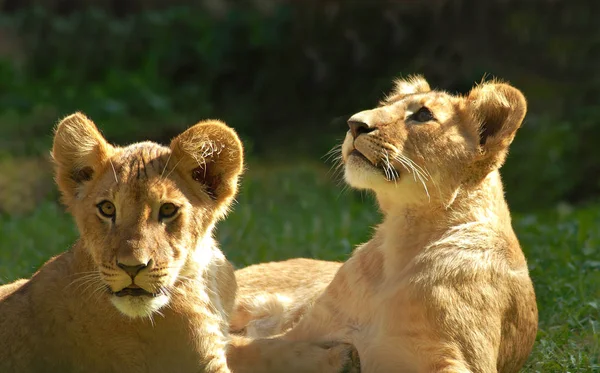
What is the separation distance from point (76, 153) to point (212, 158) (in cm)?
62

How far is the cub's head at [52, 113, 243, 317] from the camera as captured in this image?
14.6ft

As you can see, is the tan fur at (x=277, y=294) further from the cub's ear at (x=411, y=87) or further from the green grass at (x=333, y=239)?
the cub's ear at (x=411, y=87)

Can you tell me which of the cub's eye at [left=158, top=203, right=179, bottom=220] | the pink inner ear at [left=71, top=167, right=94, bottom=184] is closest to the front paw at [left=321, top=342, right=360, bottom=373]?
the cub's eye at [left=158, top=203, right=179, bottom=220]

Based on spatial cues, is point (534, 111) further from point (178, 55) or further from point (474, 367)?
point (474, 367)

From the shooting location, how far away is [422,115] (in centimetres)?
537

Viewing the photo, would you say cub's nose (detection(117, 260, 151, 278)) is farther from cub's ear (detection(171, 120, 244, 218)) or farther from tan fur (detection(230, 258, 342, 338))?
tan fur (detection(230, 258, 342, 338))

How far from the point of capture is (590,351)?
566 cm

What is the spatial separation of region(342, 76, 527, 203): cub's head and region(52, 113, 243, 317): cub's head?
644 mm

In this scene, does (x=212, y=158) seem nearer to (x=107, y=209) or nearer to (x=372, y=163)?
(x=107, y=209)

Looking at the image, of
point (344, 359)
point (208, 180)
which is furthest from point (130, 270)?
point (344, 359)

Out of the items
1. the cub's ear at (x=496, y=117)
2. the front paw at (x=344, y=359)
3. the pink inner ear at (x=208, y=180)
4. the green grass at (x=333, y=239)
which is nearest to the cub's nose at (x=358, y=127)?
the cub's ear at (x=496, y=117)

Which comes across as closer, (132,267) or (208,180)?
(132,267)

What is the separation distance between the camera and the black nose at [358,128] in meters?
5.22

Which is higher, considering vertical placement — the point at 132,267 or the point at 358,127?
the point at 358,127
